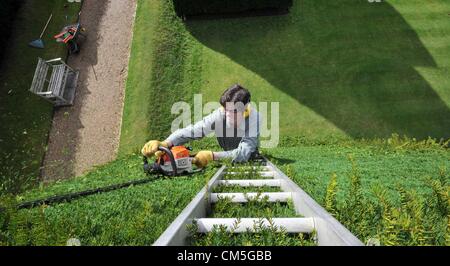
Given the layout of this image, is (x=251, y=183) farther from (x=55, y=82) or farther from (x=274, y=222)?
(x=55, y=82)

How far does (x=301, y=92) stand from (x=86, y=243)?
375 inches

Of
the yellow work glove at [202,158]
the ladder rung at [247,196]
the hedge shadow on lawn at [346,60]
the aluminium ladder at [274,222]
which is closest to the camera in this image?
the aluminium ladder at [274,222]

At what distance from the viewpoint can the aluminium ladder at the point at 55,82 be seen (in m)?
10.9

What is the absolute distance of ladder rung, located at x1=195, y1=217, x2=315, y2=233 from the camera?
2625 mm

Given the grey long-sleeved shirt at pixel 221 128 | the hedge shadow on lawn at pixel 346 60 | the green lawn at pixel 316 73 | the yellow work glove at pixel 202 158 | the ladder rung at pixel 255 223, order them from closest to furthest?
the ladder rung at pixel 255 223 → the yellow work glove at pixel 202 158 → the grey long-sleeved shirt at pixel 221 128 → the green lawn at pixel 316 73 → the hedge shadow on lawn at pixel 346 60

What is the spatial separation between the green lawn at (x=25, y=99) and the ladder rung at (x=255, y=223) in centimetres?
914

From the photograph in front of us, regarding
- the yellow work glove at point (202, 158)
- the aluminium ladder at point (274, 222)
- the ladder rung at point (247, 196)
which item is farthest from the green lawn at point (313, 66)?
the aluminium ladder at point (274, 222)

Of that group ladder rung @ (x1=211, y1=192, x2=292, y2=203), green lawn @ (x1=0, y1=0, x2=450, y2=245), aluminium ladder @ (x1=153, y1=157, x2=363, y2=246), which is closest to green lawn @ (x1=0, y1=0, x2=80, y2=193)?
green lawn @ (x1=0, y1=0, x2=450, y2=245)

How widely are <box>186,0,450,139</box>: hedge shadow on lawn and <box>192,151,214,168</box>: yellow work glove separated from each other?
586cm

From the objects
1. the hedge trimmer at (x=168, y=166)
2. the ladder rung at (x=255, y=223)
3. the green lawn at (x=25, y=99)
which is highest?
the green lawn at (x=25, y=99)

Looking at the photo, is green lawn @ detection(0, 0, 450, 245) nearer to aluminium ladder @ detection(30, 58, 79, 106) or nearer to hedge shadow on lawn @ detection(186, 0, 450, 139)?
hedge shadow on lawn @ detection(186, 0, 450, 139)

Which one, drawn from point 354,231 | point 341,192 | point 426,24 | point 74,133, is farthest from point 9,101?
point 426,24

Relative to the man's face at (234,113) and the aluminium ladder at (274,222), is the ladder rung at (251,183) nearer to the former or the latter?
the aluminium ladder at (274,222)

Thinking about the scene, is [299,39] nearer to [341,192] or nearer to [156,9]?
[156,9]
